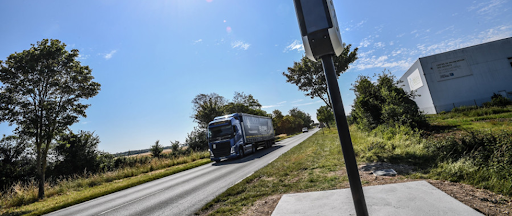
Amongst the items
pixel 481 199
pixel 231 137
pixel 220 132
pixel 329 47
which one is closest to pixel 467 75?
pixel 231 137

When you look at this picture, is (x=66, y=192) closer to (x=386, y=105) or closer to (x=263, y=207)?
(x=263, y=207)

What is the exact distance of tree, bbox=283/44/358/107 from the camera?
17.1 meters

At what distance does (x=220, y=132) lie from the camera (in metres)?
16.7

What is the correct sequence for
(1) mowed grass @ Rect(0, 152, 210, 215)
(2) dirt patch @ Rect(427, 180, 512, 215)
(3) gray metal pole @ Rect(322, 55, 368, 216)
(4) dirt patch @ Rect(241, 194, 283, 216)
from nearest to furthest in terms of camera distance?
(3) gray metal pole @ Rect(322, 55, 368, 216) → (2) dirt patch @ Rect(427, 180, 512, 215) → (4) dirt patch @ Rect(241, 194, 283, 216) → (1) mowed grass @ Rect(0, 152, 210, 215)

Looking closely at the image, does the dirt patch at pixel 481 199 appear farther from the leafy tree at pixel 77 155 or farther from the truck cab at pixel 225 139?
the leafy tree at pixel 77 155

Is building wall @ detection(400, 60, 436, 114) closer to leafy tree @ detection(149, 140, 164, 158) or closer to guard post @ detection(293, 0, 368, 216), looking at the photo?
guard post @ detection(293, 0, 368, 216)

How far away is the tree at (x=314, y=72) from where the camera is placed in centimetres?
1706

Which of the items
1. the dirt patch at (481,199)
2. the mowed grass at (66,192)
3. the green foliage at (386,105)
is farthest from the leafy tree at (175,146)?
the dirt patch at (481,199)

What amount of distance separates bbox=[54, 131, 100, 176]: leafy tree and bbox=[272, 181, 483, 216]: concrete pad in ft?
73.9

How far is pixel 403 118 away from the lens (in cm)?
946

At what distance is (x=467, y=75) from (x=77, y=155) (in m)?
44.4

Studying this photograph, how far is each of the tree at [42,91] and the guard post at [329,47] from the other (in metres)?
15.3

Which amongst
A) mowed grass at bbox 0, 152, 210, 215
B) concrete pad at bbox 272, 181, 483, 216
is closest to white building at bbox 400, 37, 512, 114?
concrete pad at bbox 272, 181, 483, 216

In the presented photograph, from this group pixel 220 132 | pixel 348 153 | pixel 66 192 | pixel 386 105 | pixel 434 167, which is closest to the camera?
pixel 348 153
